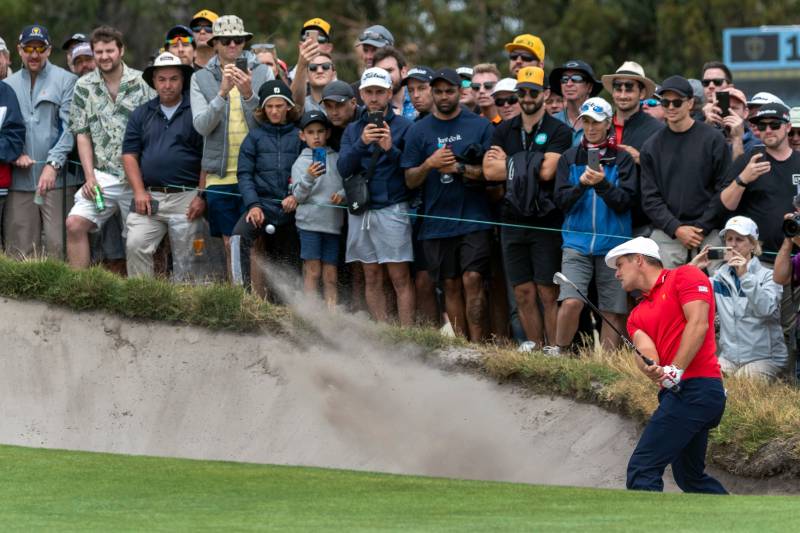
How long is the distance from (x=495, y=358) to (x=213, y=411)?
271 cm

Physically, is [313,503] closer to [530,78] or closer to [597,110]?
[597,110]

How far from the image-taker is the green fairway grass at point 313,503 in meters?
9.30

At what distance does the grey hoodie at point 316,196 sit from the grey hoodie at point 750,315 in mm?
3391

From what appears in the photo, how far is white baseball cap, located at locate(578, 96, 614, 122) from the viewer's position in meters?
13.4

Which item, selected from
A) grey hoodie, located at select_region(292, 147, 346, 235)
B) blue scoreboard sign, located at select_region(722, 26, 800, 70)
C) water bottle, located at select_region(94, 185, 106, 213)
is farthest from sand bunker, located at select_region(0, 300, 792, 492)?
blue scoreboard sign, located at select_region(722, 26, 800, 70)

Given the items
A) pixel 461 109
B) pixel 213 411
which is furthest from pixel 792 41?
pixel 213 411

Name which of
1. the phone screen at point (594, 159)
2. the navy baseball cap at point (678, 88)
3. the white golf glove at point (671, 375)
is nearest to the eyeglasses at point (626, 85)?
the navy baseball cap at point (678, 88)

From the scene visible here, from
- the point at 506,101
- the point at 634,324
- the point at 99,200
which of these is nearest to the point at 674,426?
the point at 634,324

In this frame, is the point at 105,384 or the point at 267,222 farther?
the point at 105,384

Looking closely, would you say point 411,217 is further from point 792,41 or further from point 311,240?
point 792,41

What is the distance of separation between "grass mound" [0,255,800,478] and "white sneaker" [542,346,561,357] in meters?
0.05

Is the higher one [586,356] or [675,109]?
[675,109]

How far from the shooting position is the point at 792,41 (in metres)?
22.4

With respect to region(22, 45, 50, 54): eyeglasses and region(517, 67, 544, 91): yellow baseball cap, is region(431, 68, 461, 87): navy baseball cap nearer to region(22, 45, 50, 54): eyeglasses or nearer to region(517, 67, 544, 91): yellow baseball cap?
region(517, 67, 544, 91): yellow baseball cap
